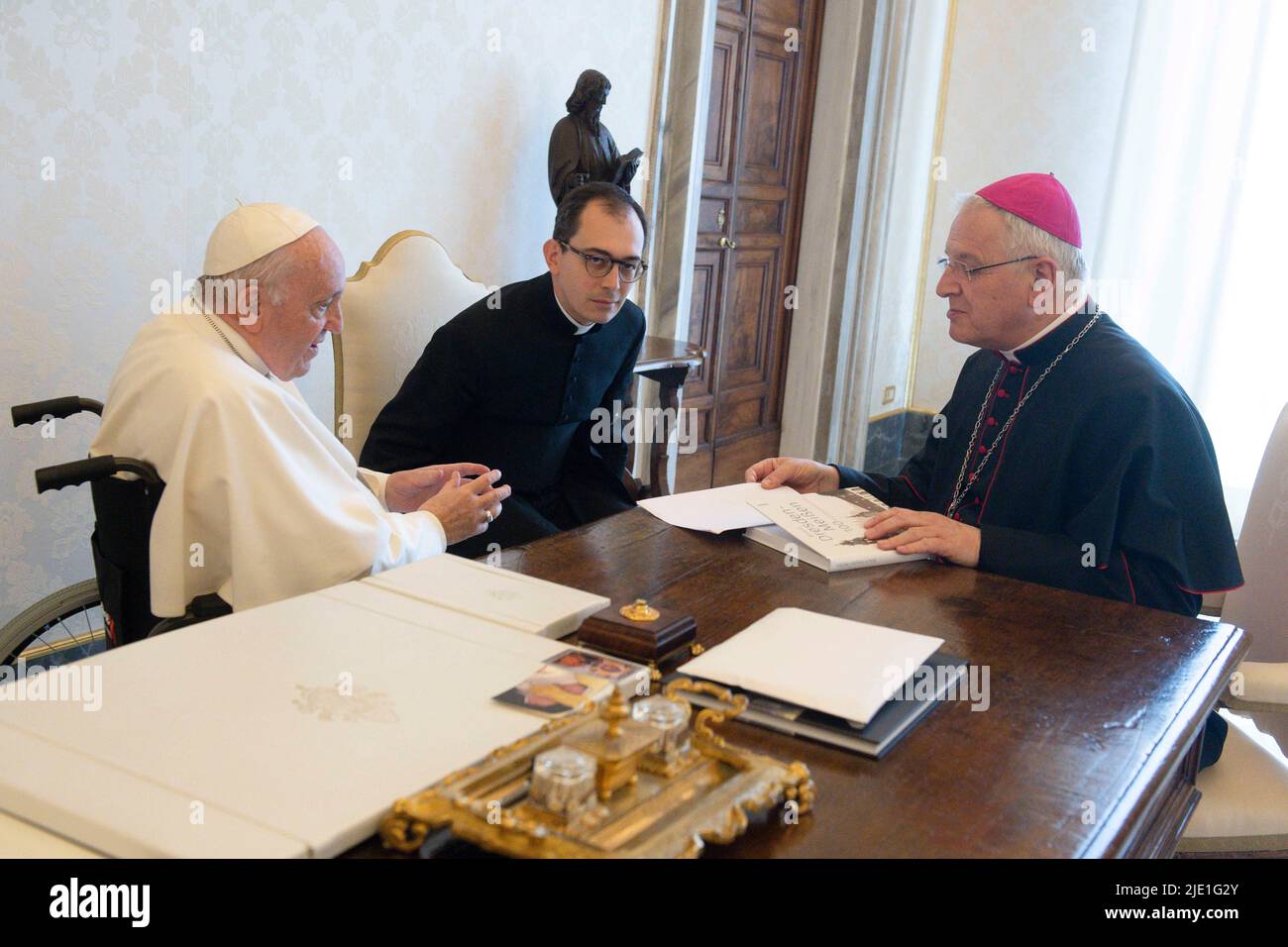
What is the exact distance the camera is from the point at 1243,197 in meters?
6.12

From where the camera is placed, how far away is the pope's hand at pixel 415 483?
2.63m

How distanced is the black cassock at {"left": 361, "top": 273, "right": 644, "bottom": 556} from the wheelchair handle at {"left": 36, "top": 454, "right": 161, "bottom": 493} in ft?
3.80

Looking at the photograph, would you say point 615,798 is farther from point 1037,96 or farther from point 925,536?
point 1037,96

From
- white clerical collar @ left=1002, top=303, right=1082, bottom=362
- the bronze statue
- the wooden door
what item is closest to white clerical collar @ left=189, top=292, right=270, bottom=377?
white clerical collar @ left=1002, top=303, right=1082, bottom=362

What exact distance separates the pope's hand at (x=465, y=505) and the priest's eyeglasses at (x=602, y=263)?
1.00 meters

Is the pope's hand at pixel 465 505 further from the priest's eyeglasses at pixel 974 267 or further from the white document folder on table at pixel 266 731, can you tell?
the priest's eyeglasses at pixel 974 267

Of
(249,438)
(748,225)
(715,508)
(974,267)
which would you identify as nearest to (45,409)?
(249,438)

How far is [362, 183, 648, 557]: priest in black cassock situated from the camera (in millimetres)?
3229

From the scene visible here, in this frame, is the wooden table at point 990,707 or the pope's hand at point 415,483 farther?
the pope's hand at point 415,483

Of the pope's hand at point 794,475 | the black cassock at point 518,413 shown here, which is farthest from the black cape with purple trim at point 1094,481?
the black cassock at point 518,413

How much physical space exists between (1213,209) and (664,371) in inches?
141

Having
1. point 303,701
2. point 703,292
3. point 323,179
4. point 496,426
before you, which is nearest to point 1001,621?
point 303,701

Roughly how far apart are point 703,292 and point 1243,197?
2.91 metres
